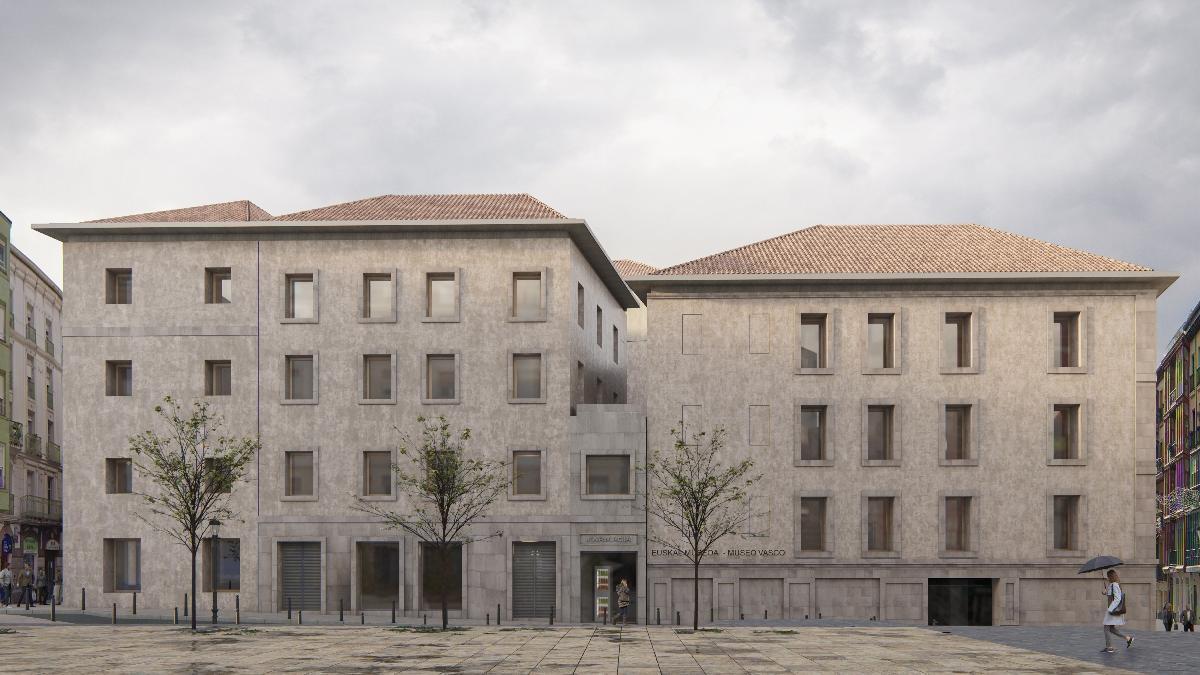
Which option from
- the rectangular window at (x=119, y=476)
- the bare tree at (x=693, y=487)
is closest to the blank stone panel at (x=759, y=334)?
the bare tree at (x=693, y=487)

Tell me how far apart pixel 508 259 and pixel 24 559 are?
39.0m

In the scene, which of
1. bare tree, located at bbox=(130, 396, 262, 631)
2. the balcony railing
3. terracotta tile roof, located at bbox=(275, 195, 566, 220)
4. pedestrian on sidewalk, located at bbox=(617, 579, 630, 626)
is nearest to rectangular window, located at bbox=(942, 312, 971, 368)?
pedestrian on sidewalk, located at bbox=(617, 579, 630, 626)

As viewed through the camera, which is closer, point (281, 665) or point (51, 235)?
point (281, 665)

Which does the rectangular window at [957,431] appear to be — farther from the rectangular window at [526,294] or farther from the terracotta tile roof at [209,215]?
the terracotta tile roof at [209,215]

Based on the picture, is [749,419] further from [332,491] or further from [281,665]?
[281,665]

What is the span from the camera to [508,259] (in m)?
50.4

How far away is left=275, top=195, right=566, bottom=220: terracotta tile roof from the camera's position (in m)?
51.0

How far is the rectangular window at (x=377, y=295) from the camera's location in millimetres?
50844

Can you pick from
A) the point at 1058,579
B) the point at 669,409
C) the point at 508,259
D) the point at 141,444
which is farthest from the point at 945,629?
the point at 141,444

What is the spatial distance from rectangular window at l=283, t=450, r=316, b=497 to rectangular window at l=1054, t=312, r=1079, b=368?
30999mm

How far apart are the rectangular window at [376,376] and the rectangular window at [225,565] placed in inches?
316

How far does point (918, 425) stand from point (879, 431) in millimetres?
1604

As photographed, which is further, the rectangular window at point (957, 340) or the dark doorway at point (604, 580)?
the rectangular window at point (957, 340)

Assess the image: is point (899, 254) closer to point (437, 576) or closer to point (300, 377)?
point (437, 576)
